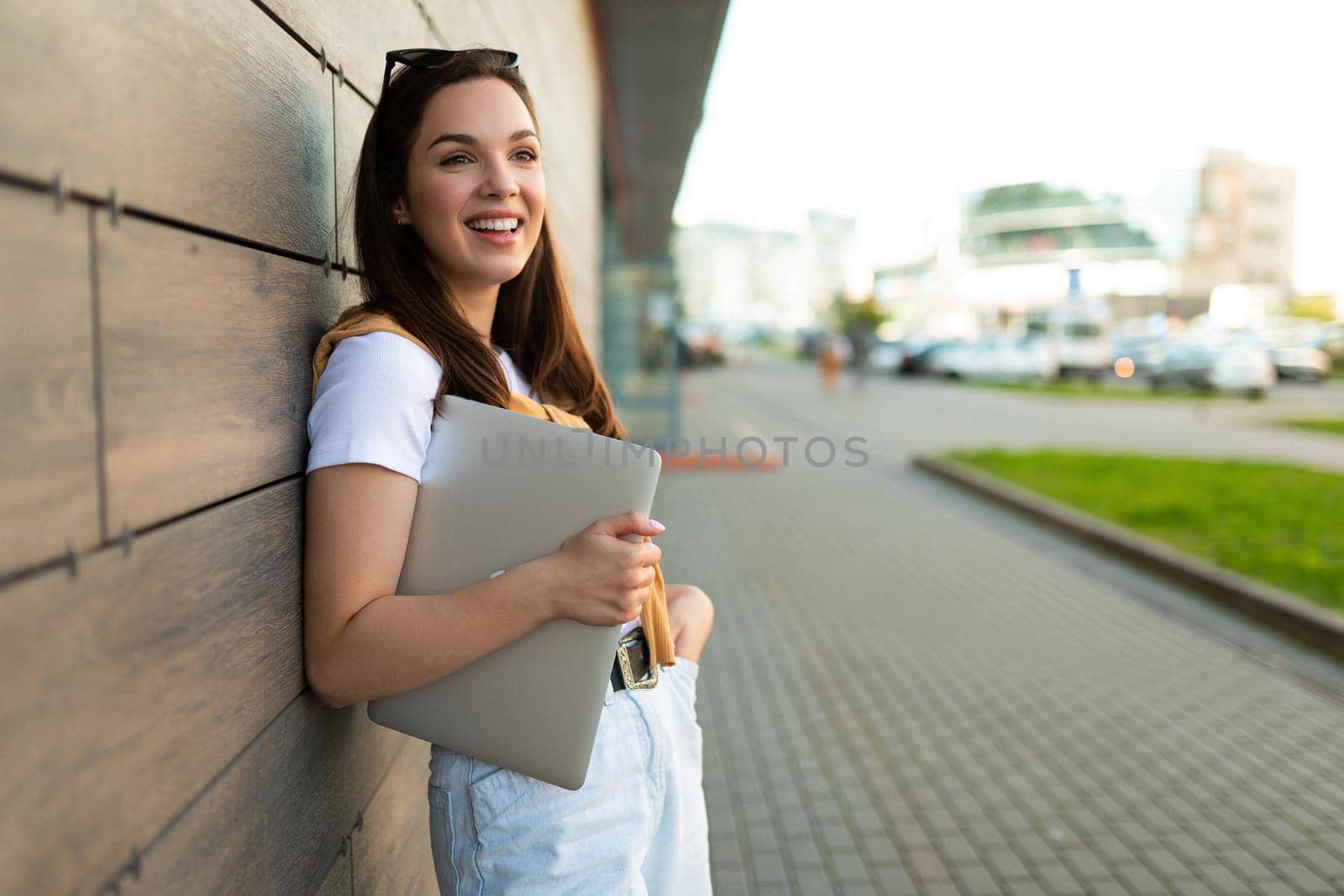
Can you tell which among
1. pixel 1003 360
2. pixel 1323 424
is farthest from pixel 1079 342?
pixel 1323 424

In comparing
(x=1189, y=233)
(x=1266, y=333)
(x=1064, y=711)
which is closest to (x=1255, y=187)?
(x=1189, y=233)

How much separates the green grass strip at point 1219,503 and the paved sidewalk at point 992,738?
2.75 ft

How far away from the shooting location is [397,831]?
2070 mm

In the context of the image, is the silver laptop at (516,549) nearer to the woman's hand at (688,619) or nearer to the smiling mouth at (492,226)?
the smiling mouth at (492,226)

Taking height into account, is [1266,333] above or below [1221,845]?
above

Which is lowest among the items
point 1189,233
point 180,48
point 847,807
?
point 847,807

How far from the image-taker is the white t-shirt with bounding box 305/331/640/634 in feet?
4.33

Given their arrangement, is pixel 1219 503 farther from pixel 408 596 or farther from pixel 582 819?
pixel 408 596

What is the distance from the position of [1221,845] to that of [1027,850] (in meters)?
0.59

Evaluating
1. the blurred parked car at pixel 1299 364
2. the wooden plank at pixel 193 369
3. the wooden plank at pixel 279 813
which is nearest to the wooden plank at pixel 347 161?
the wooden plank at pixel 193 369

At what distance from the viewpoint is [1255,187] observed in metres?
84.8

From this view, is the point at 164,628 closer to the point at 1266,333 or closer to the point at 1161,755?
the point at 1161,755

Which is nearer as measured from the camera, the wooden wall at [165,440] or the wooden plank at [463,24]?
the wooden wall at [165,440]

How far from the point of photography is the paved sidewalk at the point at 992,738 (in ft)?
9.76
